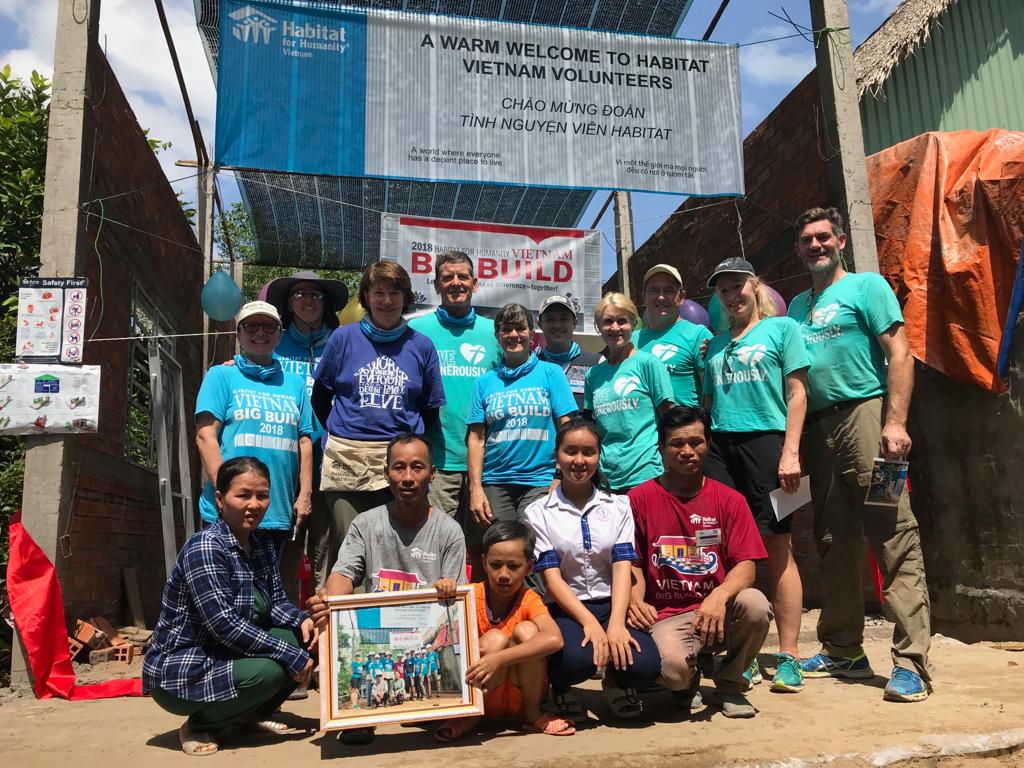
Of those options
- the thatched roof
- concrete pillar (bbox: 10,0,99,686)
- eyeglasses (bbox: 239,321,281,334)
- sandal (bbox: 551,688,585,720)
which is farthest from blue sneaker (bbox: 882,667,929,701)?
the thatched roof

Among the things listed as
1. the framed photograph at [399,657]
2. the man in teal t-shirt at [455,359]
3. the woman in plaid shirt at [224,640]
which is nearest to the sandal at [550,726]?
the framed photograph at [399,657]

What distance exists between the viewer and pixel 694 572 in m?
3.03

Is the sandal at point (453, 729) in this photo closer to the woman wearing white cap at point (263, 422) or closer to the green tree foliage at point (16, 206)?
the woman wearing white cap at point (263, 422)

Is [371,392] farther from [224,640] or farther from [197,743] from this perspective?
[197,743]

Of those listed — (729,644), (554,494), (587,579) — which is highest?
(554,494)

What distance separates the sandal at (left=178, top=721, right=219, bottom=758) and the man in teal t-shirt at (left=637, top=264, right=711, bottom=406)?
2.55 metres

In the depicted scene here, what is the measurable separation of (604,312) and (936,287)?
6.95ft

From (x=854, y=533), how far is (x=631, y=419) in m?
1.08

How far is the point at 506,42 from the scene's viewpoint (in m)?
6.02

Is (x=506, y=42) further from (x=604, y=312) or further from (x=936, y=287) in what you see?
(x=936, y=287)

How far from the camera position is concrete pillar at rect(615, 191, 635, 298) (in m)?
8.39

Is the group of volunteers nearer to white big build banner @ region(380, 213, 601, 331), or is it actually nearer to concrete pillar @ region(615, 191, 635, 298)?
white big build banner @ region(380, 213, 601, 331)

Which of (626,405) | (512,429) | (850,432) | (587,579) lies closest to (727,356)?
(626,405)

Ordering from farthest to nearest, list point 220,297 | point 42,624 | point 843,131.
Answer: point 220,297 → point 843,131 → point 42,624
